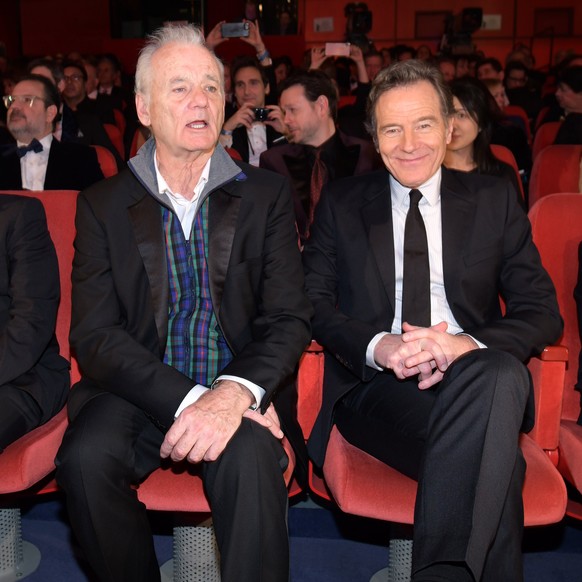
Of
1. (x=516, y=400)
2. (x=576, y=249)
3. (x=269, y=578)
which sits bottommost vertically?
(x=269, y=578)

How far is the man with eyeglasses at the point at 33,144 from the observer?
392 centimetres

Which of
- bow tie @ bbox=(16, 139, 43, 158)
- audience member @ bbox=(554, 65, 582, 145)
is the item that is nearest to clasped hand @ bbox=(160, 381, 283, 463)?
bow tie @ bbox=(16, 139, 43, 158)

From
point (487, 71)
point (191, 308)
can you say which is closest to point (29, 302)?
point (191, 308)

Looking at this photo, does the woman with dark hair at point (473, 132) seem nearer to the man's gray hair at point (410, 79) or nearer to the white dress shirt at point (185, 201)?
the man's gray hair at point (410, 79)

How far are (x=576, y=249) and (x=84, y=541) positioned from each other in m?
1.51

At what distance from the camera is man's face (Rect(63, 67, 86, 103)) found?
22.1 feet

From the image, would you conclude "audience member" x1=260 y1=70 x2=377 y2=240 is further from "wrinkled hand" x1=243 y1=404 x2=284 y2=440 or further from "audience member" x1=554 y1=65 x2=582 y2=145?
"wrinkled hand" x1=243 y1=404 x2=284 y2=440

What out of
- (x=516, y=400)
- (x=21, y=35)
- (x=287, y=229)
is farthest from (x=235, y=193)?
(x=21, y=35)

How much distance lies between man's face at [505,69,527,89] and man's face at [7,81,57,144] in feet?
19.6

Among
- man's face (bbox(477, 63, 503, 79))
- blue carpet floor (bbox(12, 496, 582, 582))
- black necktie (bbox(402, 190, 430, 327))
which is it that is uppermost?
man's face (bbox(477, 63, 503, 79))

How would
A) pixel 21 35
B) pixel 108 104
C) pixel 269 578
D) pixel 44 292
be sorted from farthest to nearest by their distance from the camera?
pixel 21 35, pixel 108 104, pixel 44 292, pixel 269 578

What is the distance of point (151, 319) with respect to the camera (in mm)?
1990

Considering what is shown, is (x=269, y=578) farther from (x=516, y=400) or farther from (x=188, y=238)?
(x=188, y=238)

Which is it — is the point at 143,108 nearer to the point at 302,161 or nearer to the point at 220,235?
the point at 220,235
